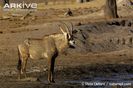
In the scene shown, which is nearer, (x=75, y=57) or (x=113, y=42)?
(x=75, y=57)

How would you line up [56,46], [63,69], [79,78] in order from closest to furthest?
[56,46], [79,78], [63,69]

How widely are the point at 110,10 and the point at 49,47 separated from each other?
18.8 metres

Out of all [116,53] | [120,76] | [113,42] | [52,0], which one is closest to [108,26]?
[113,42]

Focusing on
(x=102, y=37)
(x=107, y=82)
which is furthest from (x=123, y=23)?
(x=107, y=82)

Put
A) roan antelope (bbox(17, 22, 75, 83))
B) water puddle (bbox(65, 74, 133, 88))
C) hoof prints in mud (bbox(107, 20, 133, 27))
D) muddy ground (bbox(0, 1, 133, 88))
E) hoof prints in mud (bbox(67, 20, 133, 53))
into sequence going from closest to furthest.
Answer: water puddle (bbox(65, 74, 133, 88)) → roan antelope (bbox(17, 22, 75, 83)) → muddy ground (bbox(0, 1, 133, 88)) → hoof prints in mud (bbox(67, 20, 133, 53)) → hoof prints in mud (bbox(107, 20, 133, 27))

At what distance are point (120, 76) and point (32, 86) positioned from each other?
4.34 metres

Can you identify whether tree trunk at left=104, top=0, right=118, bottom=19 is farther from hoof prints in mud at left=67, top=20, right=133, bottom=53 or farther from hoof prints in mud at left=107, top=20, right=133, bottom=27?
hoof prints in mud at left=67, top=20, right=133, bottom=53

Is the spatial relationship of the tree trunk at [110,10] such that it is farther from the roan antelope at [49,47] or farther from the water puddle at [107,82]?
the roan antelope at [49,47]

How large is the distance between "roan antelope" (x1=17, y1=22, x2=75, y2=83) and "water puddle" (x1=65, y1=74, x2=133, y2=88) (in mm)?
797

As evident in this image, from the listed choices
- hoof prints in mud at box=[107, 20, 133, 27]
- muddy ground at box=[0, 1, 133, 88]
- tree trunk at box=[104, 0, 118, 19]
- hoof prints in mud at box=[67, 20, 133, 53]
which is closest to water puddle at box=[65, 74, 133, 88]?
muddy ground at box=[0, 1, 133, 88]

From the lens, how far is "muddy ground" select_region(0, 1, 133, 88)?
18.3 meters

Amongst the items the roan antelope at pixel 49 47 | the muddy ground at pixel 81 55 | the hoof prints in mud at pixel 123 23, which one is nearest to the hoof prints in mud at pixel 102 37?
the muddy ground at pixel 81 55

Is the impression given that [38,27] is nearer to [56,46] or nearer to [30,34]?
[30,34]

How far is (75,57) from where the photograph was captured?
937 inches
